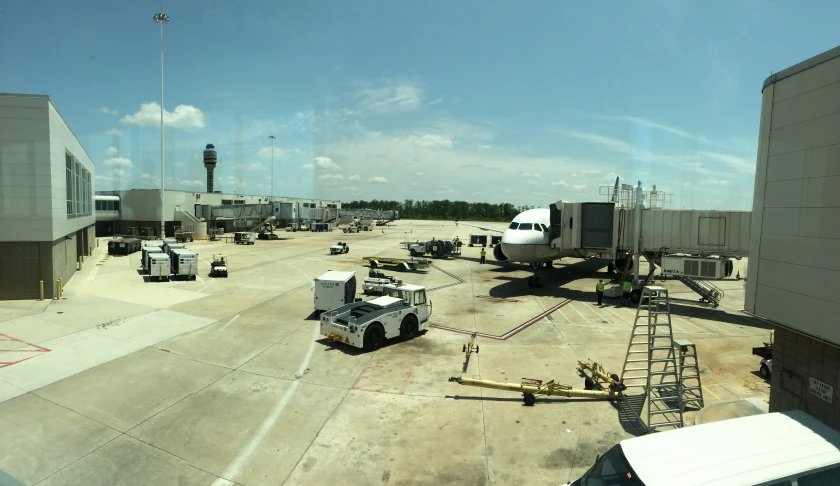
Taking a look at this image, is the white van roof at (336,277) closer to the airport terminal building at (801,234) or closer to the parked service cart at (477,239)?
the airport terminal building at (801,234)

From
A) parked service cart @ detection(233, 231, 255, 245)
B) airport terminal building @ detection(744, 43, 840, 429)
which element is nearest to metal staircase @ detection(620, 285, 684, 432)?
airport terminal building @ detection(744, 43, 840, 429)

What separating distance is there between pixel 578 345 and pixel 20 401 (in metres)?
19.6

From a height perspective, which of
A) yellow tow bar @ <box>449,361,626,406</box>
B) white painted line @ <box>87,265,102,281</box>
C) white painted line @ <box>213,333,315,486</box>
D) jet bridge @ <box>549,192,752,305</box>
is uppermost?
jet bridge @ <box>549,192,752,305</box>

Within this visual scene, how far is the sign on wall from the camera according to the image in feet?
30.0

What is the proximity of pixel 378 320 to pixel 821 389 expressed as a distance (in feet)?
44.3

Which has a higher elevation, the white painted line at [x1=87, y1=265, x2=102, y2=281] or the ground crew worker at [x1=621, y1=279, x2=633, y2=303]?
the ground crew worker at [x1=621, y1=279, x2=633, y2=303]

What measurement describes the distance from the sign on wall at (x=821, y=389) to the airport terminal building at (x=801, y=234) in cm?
2

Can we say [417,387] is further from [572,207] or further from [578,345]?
[572,207]

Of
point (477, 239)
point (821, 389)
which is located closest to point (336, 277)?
point (821, 389)

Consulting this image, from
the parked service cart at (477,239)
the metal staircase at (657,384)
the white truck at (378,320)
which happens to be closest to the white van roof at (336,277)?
the white truck at (378,320)

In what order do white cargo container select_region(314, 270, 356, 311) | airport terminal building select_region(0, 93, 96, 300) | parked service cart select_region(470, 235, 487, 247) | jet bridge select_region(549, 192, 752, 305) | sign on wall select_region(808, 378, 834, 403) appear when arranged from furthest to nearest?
parked service cart select_region(470, 235, 487, 247) < airport terminal building select_region(0, 93, 96, 300) < jet bridge select_region(549, 192, 752, 305) < white cargo container select_region(314, 270, 356, 311) < sign on wall select_region(808, 378, 834, 403)

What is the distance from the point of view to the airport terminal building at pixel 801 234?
854 centimetres

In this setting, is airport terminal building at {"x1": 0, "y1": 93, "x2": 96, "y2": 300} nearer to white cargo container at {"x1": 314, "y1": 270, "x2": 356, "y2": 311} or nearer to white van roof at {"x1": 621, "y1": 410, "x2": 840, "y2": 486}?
white cargo container at {"x1": 314, "y1": 270, "x2": 356, "y2": 311}

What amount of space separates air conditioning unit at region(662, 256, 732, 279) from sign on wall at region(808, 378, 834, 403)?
13918 millimetres
